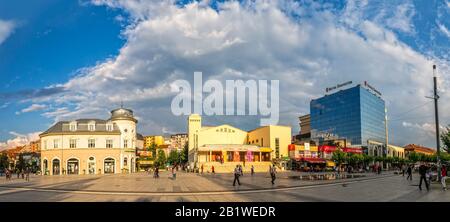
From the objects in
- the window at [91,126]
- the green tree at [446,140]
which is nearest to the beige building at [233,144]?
the window at [91,126]

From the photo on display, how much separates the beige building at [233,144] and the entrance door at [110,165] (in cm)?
1856

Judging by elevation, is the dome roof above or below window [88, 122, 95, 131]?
above

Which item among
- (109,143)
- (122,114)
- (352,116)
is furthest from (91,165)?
(352,116)

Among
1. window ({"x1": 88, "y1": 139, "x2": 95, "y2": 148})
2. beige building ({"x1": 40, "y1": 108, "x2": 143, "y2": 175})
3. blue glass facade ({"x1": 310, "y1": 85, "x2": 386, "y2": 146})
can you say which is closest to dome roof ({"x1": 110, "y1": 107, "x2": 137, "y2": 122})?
beige building ({"x1": 40, "y1": 108, "x2": 143, "y2": 175})

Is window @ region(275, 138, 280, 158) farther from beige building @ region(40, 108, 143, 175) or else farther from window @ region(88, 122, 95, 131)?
window @ region(88, 122, 95, 131)

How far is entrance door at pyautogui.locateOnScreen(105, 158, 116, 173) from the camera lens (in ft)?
248

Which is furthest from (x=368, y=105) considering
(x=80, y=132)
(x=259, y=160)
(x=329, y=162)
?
(x=80, y=132)

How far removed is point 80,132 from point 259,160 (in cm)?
4264

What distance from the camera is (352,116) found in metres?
142

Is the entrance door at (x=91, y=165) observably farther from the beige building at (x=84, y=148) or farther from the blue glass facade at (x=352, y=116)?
the blue glass facade at (x=352, y=116)

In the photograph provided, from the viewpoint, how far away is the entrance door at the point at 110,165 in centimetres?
7551

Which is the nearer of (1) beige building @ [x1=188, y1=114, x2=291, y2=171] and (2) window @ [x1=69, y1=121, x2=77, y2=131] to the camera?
(2) window @ [x1=69, y1=121, x2=77, y2=131]

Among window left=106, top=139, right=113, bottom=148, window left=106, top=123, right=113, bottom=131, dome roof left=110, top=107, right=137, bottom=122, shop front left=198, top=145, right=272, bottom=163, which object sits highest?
dome roof left=110, top=107, right=137, bottom=122

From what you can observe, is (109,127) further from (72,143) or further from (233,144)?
(233,144)
